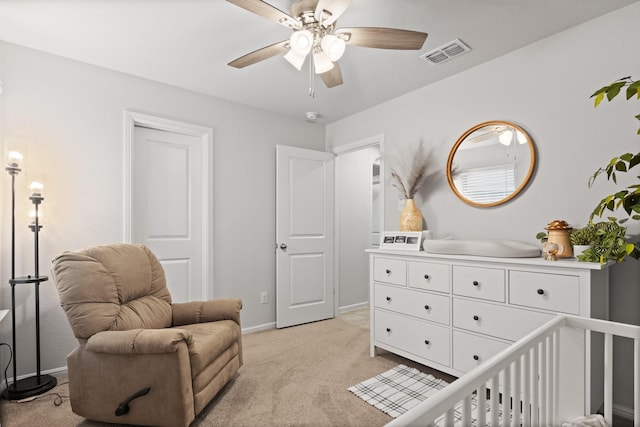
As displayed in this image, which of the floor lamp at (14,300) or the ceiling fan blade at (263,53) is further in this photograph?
the floor lamp at (14,300)

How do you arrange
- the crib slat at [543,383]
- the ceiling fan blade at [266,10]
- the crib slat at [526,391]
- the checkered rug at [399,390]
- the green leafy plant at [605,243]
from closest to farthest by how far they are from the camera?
the crib slat at [526,391] → the crib slat at [543,383] → the ceiling fan blade at [266,10] → the green leafy plant at [605,243] → the checkered rug at [399,390]

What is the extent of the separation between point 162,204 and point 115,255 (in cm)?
107

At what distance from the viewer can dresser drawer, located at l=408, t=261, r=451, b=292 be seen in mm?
2406

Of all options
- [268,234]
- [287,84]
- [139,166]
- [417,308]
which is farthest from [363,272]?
[139,166]

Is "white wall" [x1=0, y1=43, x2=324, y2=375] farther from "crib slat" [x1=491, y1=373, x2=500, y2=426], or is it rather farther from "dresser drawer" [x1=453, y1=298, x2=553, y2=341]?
"crib slat" [x1=491, y1=373, x2=500, y2=426]

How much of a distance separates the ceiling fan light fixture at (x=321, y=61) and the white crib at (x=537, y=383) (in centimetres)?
164

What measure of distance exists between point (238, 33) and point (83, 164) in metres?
1.59

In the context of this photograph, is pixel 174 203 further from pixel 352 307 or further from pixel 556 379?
pixel 556 379

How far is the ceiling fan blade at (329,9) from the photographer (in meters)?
1.57

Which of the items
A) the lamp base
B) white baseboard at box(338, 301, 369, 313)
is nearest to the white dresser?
white baseboard at box(338, 301, 369, 313)

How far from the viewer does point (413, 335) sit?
2.61 m

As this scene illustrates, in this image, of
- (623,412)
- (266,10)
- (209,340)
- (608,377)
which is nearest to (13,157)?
(209,340)

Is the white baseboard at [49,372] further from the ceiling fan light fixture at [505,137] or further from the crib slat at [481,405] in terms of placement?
the ceiling fan light fixture at [505,137]

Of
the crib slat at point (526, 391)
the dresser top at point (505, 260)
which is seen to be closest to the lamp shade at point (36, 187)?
the dresser top at point (505, 260)
